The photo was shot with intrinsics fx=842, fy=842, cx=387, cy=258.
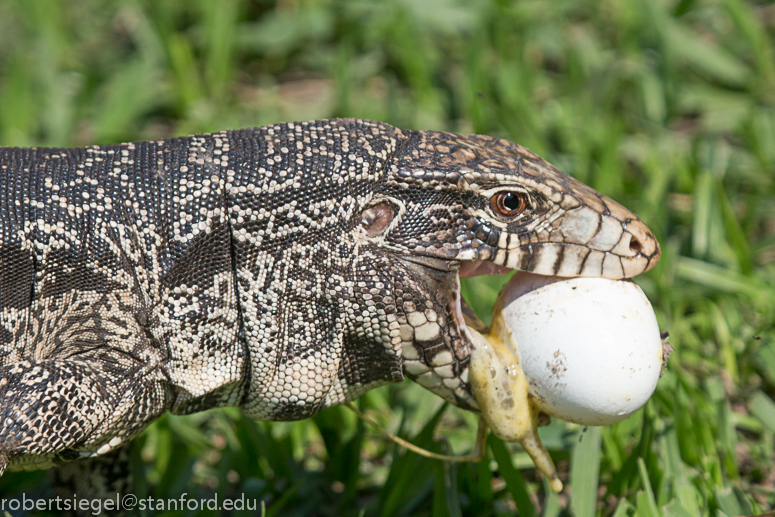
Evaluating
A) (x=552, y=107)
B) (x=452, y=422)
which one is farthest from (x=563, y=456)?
(x=552, y=107)

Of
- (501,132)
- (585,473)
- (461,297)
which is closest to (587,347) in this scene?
(461,297)

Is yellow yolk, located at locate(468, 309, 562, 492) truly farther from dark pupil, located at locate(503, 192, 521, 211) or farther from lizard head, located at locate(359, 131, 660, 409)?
dark pupil, located at locate(503, 192, 521, 211)

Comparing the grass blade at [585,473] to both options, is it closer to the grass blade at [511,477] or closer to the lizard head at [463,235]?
the grass blade at [511,477]

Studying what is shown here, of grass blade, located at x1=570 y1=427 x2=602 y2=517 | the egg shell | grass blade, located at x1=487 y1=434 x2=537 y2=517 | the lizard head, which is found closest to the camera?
the egg shell

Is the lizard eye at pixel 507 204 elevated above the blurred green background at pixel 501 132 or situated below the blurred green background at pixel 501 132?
above

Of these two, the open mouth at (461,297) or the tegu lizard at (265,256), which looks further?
the open mouth at (461,297)

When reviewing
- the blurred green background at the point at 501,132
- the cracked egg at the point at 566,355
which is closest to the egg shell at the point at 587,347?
the cracked egg at the point at 566,355

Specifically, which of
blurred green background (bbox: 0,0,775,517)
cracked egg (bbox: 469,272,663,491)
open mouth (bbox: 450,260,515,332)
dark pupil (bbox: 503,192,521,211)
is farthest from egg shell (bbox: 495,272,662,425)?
blurred green background (bbox: 0,0,775,517)
